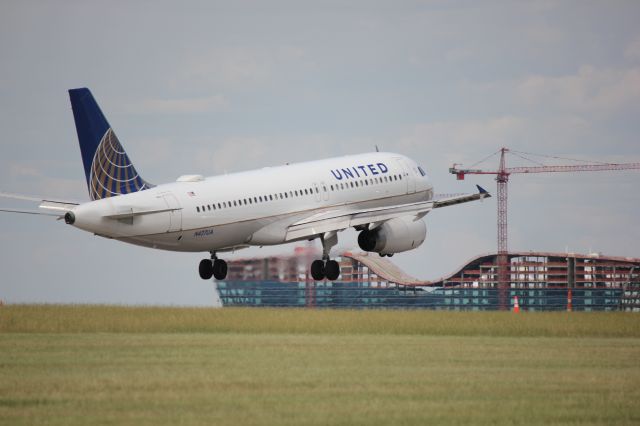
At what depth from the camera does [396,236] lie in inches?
2532

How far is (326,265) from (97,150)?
15.3 m

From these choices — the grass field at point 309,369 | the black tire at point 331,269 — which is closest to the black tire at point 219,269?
the black tire at point 331,269

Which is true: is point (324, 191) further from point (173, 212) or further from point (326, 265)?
point (173, 212)

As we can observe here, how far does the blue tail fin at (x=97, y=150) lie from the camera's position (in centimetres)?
5475

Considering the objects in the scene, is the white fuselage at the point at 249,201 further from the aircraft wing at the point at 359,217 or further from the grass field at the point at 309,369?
the grass field at the point at 309,369

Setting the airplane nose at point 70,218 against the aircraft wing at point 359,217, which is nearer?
the airplane nose at point 70,218

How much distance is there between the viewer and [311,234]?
63.3 m

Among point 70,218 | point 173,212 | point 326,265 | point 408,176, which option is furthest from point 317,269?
point 70,218

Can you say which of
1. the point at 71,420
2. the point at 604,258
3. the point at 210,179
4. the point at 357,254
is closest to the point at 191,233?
the point at 210,179

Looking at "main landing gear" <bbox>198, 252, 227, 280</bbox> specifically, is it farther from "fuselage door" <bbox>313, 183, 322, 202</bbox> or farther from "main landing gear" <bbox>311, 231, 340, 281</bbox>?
"fuselage door" <bbox>313, 183, 322, 202</bbox>

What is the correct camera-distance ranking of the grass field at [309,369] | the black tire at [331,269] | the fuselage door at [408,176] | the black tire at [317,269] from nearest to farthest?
the grass field at [309,369] < the black tire at [331,269] < the black tire at [317,269] < the fuselage door at [408,176]

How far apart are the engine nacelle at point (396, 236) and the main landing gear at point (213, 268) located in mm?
7034

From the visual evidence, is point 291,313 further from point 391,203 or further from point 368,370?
point 368,370

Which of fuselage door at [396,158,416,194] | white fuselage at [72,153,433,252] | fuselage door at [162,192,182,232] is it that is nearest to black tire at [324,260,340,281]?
white fuselage at [72,153,433,252]
